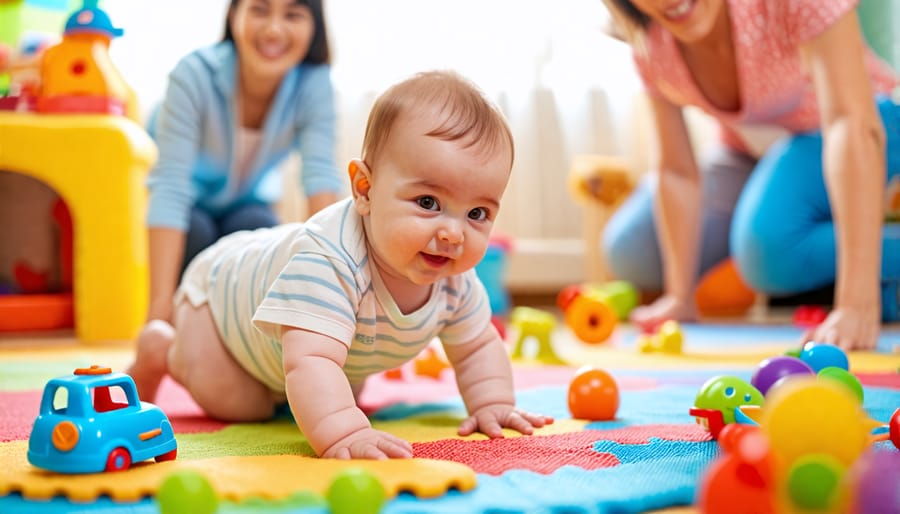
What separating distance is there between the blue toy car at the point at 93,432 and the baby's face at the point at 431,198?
0.86 ft

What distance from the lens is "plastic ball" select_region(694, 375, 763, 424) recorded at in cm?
86

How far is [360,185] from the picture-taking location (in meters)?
0.87

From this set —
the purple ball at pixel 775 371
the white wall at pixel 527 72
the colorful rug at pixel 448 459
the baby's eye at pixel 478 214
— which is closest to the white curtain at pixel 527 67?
the white wall at pixel 527 72

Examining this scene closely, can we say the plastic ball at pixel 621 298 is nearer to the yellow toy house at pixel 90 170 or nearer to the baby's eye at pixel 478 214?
the yellow toy house at pixel 90 170

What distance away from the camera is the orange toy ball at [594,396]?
98cm

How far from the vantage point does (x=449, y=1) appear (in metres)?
3.22

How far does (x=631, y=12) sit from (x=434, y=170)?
110 cm

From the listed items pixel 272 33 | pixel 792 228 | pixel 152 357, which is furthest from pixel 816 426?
pixel 792 228

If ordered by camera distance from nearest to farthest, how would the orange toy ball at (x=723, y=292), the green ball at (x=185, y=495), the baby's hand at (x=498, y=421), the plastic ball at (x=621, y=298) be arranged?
the green ball at (x=185, y=495), the baby's hand at (x=498, y=421), the plastic ball at (x=621, y=298), the orange toy ball at (x=723, y=292)

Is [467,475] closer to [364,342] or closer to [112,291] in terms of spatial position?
[364,342]

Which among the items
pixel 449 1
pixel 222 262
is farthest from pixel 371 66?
pixel 222 262

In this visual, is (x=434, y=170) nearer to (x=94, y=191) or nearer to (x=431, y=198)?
(x=431, y=198)

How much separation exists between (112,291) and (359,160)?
1325 millimetres

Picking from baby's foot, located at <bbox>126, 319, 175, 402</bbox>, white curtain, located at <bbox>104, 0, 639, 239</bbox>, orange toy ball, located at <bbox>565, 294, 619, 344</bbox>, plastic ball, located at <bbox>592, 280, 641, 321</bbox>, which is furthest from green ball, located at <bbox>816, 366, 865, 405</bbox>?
white curtain, located at <bbox>104, 0, 639, 239</bbox>
